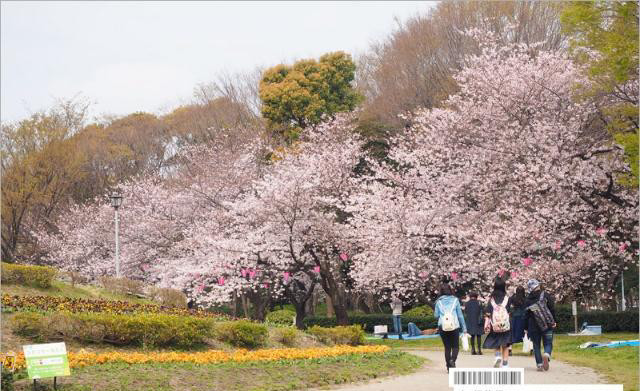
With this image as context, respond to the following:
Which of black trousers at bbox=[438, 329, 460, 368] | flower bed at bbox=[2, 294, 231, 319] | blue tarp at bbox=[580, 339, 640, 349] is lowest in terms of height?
black trousers at bbox=[438, 329, 460, 368]

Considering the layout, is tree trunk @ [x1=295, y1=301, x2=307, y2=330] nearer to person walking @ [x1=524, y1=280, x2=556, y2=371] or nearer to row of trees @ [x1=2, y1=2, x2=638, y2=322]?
row of trees @ [x1=2, y1=2, x2=638, y2=322]

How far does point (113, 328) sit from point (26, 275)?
27.4 ft

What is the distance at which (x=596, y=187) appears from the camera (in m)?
26.2

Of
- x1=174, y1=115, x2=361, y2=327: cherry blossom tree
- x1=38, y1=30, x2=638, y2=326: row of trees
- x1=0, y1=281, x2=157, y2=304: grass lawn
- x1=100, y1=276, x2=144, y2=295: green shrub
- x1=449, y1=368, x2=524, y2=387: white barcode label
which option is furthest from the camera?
x1=174, y1=115, x2=361, y2=327: cherry blossom tree

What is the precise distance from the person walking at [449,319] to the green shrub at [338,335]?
603 cm

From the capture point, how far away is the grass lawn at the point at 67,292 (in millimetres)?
22733

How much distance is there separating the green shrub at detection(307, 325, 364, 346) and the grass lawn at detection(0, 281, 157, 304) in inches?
255

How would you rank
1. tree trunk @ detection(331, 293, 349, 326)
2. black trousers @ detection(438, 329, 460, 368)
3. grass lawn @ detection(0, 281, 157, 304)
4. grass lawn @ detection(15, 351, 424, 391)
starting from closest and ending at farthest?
grass lawn @ detection(15, 351, 424, 391) → black trousers @ detection(438, 329, 460, 368) → grass lawn @ detection(0, 281, 157, 304) → tree trunk @ detection(331, 293, 349, 326)

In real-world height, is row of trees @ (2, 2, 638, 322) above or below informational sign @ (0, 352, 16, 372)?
above

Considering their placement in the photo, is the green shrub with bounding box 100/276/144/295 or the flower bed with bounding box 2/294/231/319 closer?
the flower bed with bounding box 2/294/231/319

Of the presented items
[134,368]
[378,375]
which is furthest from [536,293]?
[134,368]

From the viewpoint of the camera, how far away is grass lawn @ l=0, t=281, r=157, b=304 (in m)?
22.7

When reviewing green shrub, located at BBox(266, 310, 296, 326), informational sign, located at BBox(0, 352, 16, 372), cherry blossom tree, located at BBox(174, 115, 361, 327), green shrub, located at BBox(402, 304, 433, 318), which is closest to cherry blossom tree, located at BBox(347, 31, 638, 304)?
cherry blossom tree, located at BBox(174, 115, 361, 327)

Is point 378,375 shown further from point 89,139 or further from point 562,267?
point 89,139
